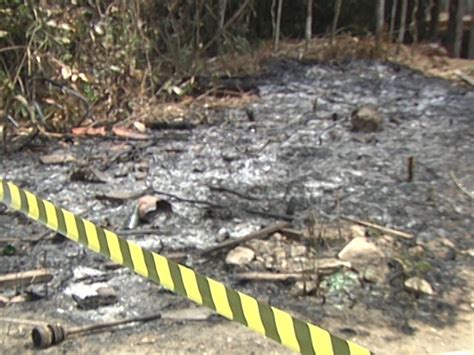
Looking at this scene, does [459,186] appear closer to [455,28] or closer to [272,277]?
[272,277]

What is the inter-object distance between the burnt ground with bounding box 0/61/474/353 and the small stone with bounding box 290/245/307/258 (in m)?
0.03

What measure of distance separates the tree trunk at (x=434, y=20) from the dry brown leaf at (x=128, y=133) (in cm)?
610

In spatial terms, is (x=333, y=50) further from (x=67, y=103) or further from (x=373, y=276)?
(x=373, y=276)

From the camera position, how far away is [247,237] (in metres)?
4.23

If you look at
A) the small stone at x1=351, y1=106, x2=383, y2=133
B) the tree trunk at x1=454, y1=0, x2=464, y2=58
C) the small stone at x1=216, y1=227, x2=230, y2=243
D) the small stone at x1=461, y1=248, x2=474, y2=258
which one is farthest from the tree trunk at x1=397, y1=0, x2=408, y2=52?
the small stone at x1=216, y1=227, x2=230, y2=243

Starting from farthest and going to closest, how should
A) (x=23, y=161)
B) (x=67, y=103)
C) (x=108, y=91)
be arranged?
(x=108, y=91)
(x=67, y=103)
(x=23, y=161)

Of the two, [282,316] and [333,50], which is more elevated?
[282,316]

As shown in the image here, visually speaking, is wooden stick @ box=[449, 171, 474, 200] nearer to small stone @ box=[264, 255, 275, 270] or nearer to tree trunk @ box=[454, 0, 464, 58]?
small stone @ box=[264, 255, 275, 270]

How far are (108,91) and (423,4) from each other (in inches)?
237

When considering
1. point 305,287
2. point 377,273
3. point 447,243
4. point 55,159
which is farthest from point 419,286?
point 55,159

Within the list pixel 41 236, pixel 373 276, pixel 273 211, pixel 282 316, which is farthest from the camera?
pixel 273 211

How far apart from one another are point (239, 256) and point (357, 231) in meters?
0.80

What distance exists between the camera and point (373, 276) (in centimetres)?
381

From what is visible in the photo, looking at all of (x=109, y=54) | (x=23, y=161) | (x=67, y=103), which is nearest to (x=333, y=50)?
(x=109, y=54)
